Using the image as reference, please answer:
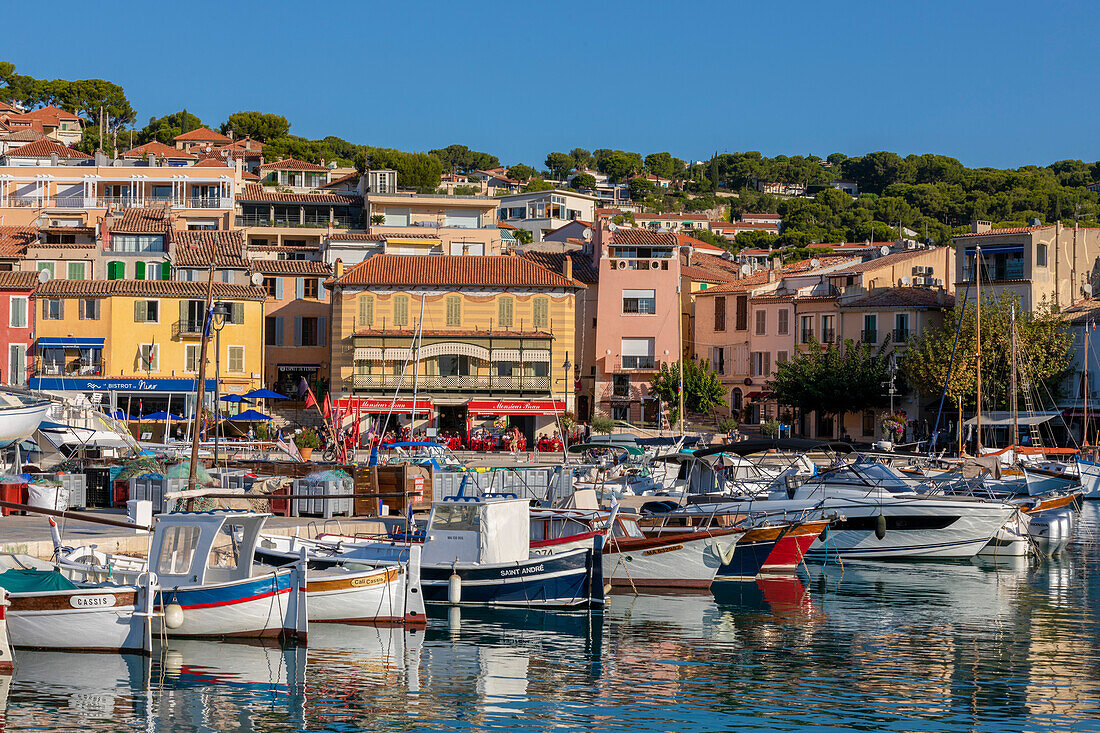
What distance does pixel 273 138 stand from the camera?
12800 centimetres

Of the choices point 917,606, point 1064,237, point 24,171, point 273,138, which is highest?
point 273,138

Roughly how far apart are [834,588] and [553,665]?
10521 millimetres

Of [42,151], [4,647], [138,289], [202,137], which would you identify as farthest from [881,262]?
[202,137]

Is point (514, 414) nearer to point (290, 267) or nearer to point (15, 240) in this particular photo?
point (290, 267)

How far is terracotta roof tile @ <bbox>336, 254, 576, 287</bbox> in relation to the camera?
63.8m

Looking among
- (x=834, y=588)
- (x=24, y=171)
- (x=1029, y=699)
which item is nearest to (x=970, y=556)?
(x=834, y=588)

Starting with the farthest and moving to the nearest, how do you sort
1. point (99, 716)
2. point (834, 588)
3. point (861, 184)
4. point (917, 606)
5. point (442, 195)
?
1. point (861, 184)
2. point (442, 195)
3. point (834, 588)
4. point (917, 606)
5. point (99, 716)

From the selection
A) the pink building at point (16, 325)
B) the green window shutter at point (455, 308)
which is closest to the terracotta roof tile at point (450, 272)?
the green window shutter at point (455, 308)

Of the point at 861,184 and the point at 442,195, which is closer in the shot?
the point at 442,195

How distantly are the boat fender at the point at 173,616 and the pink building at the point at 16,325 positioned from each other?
44.3 metres

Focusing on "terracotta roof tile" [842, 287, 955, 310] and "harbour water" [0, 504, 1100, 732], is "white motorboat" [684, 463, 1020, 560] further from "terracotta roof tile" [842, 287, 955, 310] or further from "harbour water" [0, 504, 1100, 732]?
"terracotta roof tile" [842, 287, 955, 310]

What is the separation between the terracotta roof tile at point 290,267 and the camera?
68.4 metres

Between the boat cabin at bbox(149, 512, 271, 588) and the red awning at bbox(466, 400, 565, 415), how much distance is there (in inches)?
1593

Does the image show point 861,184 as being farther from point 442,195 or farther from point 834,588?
point 834,588
